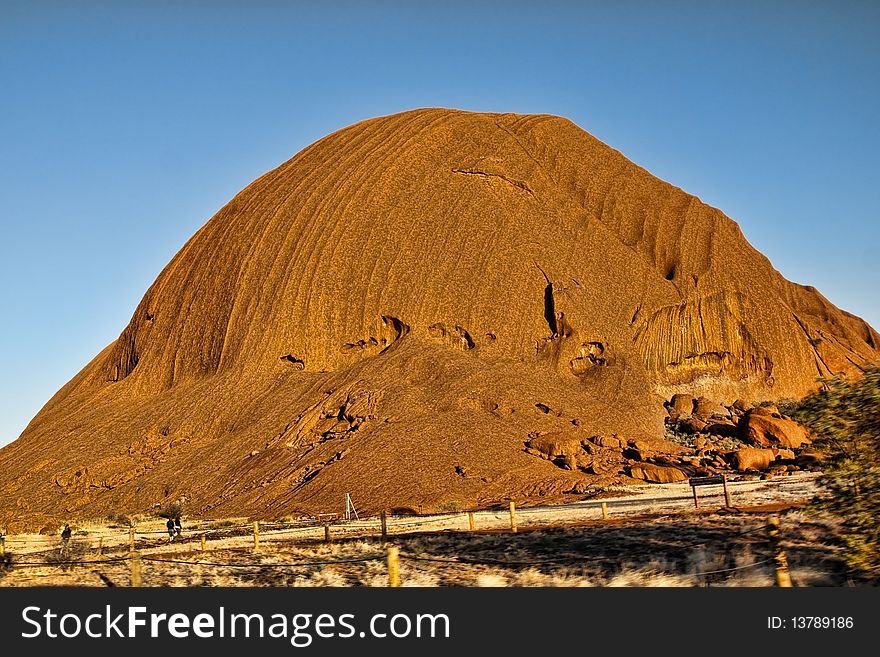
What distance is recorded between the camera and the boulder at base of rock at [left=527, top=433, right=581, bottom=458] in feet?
121

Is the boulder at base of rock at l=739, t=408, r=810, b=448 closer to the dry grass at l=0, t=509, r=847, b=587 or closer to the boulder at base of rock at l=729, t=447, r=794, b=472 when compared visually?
the boulder at base of rock at l=729, t=447, r=794, b=472

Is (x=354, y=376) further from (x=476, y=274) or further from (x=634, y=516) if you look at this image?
(x=634, y=516)

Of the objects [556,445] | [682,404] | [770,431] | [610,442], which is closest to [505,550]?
[556,445]

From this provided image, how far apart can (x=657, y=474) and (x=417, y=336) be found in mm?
17101

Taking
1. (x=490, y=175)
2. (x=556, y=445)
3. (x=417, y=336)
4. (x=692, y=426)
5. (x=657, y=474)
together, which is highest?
(x=490, y=175)

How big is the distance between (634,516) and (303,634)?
14.4m

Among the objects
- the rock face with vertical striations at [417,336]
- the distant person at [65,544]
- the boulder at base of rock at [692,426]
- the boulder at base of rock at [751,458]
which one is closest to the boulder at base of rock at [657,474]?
the rock face with vertical striations at [417,336]

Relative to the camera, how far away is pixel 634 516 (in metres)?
23.1

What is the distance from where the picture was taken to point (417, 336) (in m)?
48.2

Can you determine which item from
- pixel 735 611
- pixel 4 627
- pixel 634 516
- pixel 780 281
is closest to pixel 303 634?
pixel 4 627

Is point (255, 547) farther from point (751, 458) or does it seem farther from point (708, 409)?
point (708, 409)

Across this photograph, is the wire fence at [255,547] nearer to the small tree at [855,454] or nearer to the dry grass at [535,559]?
the dry grass at [535,559]

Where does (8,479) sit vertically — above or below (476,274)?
below

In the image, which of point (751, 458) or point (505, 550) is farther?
point (751, 458)
